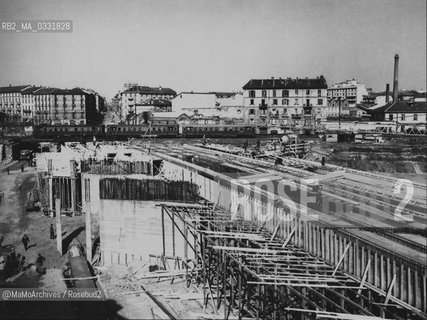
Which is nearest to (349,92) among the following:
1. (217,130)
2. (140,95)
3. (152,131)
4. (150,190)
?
(140,95)

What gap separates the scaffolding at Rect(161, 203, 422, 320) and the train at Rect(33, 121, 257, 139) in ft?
156

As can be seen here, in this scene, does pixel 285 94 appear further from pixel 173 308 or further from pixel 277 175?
pixel 173 308

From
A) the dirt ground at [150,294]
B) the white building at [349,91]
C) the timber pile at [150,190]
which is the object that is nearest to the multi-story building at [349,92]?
the white building at [349,91]

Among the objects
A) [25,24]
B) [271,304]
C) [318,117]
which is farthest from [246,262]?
[318,117]

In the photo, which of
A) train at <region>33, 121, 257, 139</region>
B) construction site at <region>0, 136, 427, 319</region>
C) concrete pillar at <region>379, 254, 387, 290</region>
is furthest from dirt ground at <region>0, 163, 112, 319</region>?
train at <region>33, 121, 257, 139</region>

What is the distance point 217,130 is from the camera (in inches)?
2773

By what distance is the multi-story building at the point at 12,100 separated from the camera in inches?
3858

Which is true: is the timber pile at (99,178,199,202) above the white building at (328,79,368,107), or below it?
below

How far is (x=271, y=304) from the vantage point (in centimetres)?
1445

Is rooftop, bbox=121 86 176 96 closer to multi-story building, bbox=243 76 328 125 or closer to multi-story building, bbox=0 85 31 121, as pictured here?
multi-story building, bbox=0 85 31 121

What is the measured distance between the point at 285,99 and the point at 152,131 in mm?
30309

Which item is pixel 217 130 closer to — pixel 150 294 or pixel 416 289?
pixel 150 294

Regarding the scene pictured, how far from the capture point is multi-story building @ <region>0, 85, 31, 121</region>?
9800 cm

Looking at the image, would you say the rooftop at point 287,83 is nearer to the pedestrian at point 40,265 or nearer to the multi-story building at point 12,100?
the multi-story building at point 12,100
